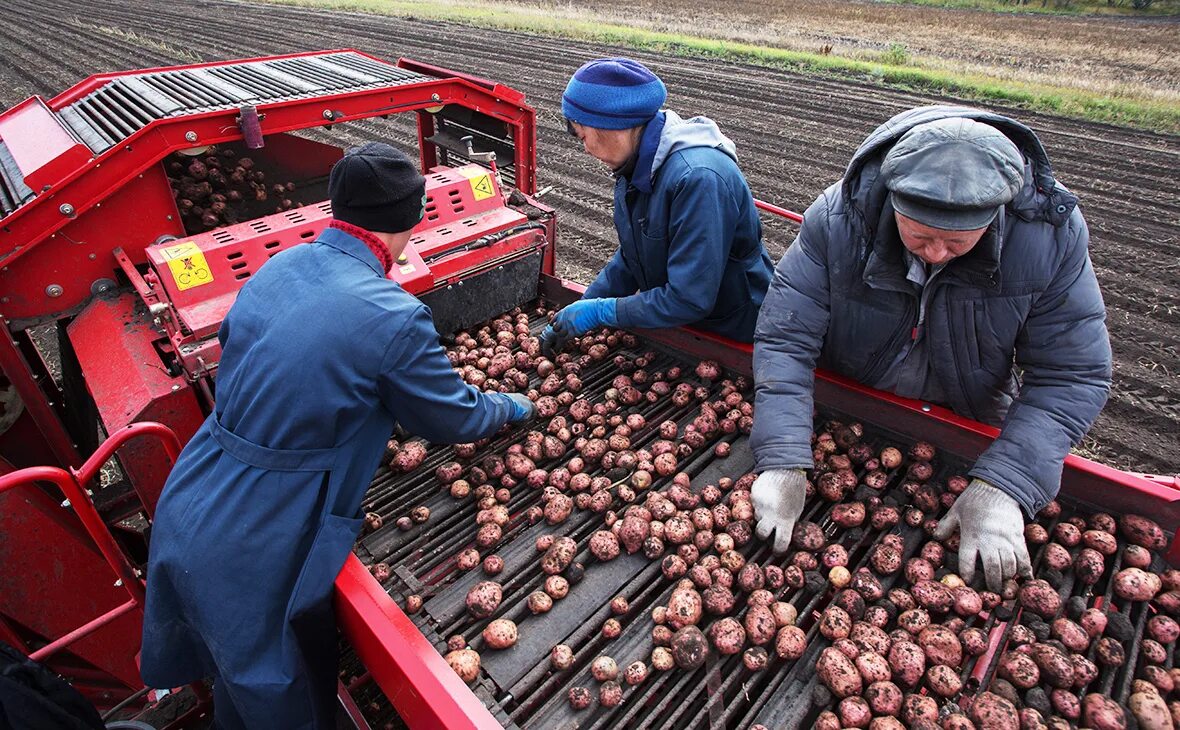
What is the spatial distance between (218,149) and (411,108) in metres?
1.51

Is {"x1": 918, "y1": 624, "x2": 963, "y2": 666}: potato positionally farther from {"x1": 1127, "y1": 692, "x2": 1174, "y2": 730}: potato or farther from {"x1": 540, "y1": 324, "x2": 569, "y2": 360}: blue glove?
{"x1": 540, "y1": 324, "x2": 569, "y2": 360}: blue glove

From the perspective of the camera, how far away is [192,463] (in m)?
2.16

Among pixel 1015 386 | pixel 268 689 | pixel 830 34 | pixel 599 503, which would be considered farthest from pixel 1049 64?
pixel 268 689

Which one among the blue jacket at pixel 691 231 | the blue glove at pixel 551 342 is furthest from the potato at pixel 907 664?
the blue glove at pixel 551 342

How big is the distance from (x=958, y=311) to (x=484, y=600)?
6.07ft

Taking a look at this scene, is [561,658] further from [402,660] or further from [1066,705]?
[1066,705]

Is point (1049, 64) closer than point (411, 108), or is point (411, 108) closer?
point (411, 108)

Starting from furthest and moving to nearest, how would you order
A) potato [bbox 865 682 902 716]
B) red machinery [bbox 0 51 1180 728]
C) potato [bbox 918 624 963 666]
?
1. red machinery [bbox 0 51 1180 728]
2. potato [bbox 918 624 963 666]
3. potato [bbox 865 682 902 716]

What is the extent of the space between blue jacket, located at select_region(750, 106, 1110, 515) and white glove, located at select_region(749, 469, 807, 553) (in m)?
0.05

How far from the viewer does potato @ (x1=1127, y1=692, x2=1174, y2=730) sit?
179cm

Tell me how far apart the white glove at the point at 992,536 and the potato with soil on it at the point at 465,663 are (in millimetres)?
1603

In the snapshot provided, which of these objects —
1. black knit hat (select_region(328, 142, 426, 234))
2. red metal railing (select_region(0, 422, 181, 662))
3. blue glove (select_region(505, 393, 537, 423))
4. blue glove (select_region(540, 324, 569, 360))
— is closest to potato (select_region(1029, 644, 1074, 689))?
blue glove (select_region(505, 393, 537, 423))

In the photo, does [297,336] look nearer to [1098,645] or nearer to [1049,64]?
[1098,645]

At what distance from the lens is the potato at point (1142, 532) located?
220cm
